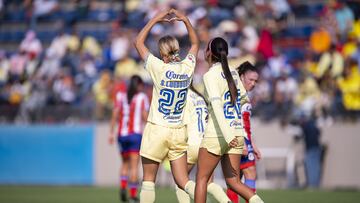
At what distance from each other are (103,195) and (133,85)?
119 inches

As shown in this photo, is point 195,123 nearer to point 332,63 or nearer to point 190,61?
point 190,61

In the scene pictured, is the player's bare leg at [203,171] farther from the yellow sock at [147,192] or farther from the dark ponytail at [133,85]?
the dark ponytail at [133,85]

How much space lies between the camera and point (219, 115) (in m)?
11.2

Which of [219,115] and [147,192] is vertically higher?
[219,115]

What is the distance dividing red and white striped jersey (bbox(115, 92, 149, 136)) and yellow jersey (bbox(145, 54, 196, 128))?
652 centimetres

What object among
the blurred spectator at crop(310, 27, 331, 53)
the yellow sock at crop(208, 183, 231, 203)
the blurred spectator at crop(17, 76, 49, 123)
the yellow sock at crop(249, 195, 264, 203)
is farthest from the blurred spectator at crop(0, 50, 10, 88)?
the yellow sock at crop(249, 195, 264, 203)

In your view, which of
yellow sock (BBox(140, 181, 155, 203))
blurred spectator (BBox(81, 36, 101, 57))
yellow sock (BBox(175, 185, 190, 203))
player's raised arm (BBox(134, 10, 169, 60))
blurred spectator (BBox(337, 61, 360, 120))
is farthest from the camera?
blurred spectator (BBox(81, 36, 101, 57))

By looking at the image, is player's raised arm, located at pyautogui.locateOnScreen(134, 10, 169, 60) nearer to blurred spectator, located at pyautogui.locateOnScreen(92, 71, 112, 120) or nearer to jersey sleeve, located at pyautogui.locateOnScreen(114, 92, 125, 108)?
jersey sleeve, located at pyautogui.locateOnScreen(114, 92, 125, 108)

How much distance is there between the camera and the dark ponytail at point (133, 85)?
703 inches

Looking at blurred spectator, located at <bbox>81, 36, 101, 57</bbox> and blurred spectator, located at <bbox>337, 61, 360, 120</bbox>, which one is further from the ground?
blurred spectator, located at <bbox>81, 36, 101, 57</bbox>

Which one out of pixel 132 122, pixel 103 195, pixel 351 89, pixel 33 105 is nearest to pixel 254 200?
pixel 132 122

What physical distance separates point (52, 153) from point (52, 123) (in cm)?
82

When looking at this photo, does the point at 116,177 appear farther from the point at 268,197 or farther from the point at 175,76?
the point at 175,76

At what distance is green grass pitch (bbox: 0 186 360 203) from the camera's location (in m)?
17.9
